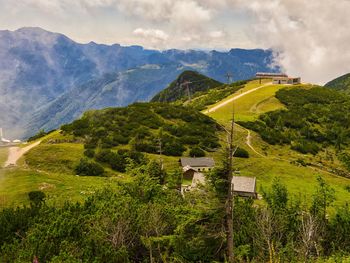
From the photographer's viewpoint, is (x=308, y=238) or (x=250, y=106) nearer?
(x=308, y=238)

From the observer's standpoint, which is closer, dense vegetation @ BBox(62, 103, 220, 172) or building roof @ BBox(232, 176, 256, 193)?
building roof @ BBox(232, 176, 256, 193)

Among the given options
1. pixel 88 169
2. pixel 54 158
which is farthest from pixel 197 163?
pixel 54 158

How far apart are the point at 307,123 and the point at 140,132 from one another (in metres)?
62.6

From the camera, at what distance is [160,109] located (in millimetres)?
104312

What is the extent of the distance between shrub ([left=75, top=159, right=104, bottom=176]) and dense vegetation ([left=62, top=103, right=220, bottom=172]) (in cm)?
32

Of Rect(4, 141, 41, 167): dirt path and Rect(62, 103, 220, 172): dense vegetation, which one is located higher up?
Rect(62, 103, 220, 172): dense vegetation

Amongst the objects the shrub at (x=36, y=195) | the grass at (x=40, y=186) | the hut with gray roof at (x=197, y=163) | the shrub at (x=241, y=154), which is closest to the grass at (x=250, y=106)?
the shrub at (x=241, y=154)

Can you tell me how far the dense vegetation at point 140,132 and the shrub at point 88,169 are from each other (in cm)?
32

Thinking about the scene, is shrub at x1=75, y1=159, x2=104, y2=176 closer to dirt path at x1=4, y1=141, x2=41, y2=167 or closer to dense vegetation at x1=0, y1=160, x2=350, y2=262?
dirt path at x1=4, y1=141, x2=41, y2=167

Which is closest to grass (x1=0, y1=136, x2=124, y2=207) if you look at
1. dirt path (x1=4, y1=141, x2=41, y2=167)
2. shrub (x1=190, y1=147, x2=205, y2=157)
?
dirt path (x1=4, y1=141, x2=41, y2=167)

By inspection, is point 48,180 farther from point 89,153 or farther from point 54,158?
point 89,153

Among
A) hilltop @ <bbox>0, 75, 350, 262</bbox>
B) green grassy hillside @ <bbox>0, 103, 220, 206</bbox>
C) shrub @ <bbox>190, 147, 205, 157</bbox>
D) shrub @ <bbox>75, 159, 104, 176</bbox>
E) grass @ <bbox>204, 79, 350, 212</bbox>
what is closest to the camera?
hilltop @ <bbox>0, 75, 350, 262</bbox>

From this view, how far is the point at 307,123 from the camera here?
125m

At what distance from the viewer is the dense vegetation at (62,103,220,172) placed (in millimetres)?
70375
